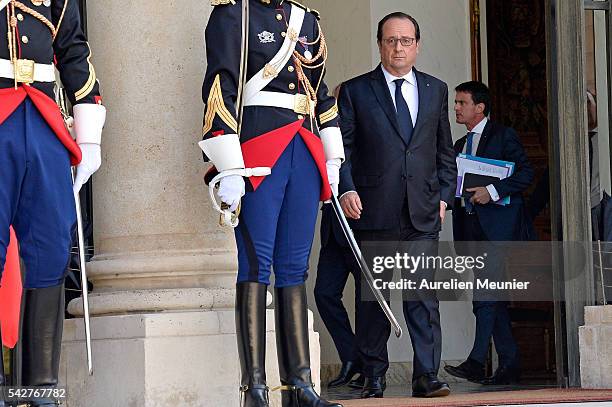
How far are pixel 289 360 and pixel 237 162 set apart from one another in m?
0.84

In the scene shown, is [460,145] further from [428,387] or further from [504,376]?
[428,387]

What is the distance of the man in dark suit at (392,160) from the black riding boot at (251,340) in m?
1.76

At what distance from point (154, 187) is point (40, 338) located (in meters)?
1.37

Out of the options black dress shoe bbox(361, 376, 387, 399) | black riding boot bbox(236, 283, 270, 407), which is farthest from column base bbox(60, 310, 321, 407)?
black dress shoe bbox(361, 376, 387, 399)

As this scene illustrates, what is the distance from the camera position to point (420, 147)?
8.59m

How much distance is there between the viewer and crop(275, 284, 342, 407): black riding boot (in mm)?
6742

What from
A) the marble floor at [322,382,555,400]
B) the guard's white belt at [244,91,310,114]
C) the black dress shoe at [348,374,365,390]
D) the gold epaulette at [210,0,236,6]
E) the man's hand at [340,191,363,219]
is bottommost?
the marble floor at [322,382,555,400]

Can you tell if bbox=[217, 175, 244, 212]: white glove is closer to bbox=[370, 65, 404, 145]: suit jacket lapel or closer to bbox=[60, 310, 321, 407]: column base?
bbox=[60, 310, 321, 407]: column base

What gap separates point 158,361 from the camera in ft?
22.5

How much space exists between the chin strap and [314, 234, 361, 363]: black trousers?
2.66 m

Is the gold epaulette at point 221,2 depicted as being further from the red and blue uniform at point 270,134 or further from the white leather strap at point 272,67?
the white leather strap at point 272,67

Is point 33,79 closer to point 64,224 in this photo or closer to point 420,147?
point 64,224

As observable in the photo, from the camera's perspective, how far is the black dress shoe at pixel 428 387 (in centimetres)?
812
